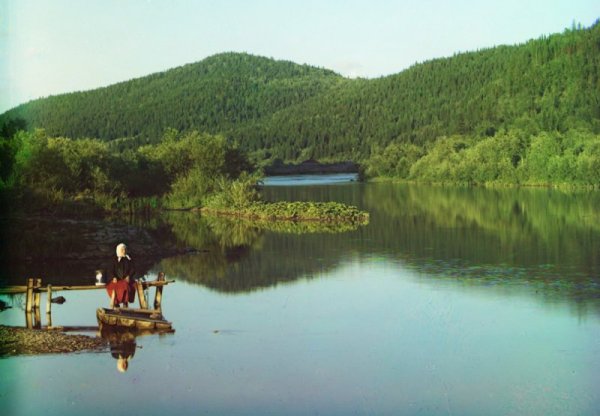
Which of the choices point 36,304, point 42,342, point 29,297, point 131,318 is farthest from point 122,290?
point 36,304

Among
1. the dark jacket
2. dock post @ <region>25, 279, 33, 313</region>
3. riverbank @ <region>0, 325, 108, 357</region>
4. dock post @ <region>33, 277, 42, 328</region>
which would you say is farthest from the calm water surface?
the dark jacket

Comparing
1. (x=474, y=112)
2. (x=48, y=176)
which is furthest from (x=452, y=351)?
(x=474, y=112)

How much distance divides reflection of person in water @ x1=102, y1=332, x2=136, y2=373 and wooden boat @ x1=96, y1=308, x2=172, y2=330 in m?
0.36

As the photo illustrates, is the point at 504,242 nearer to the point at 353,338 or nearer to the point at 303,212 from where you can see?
the point at 303,212

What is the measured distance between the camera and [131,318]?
2345 centimetres

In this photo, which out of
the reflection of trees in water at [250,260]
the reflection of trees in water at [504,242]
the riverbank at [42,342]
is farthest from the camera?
the reflection of trees in water at [250,260]

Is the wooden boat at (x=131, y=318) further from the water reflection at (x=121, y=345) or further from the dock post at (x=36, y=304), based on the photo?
the dock post at (x=36, y=304)

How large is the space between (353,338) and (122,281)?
6890 millimetres

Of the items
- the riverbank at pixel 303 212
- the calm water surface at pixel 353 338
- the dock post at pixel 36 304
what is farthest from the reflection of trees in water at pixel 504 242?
the dock post at pixel 36 304

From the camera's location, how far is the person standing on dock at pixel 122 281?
2384 centimetres

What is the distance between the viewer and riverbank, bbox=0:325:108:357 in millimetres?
21438

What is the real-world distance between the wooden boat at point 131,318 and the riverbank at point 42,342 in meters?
0.76

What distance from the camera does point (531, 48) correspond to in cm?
19312

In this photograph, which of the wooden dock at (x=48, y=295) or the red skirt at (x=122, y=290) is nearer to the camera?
the red skirt at (x=122, y=290)
